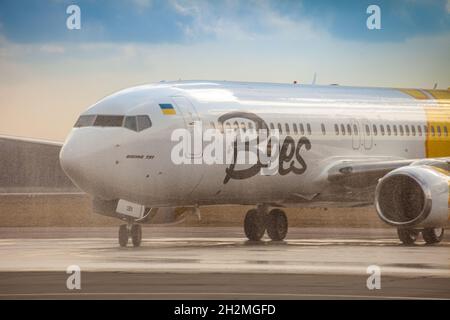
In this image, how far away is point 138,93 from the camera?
3350 cm

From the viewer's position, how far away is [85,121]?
106 ft

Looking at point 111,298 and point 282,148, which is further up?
point 282,148

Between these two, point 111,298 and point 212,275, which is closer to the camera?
point 111,298

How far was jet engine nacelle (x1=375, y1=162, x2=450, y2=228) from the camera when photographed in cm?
3169

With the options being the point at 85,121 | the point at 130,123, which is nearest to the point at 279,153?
the point at 130,123

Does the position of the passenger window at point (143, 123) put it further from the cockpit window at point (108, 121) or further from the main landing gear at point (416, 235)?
the main landing gear at point (416, 235)

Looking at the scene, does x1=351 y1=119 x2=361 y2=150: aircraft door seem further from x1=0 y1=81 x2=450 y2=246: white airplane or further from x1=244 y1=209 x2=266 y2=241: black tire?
x1=244 y1=209 x2=266 y2=241: black tire

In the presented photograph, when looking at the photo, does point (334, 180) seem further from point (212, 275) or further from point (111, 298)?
point (111, 298)

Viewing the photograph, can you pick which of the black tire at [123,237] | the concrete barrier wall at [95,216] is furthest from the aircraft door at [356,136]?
the concrete barrier wall at [95,216]

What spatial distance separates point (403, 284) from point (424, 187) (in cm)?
1014

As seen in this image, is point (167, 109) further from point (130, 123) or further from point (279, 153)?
point (279, 153)
